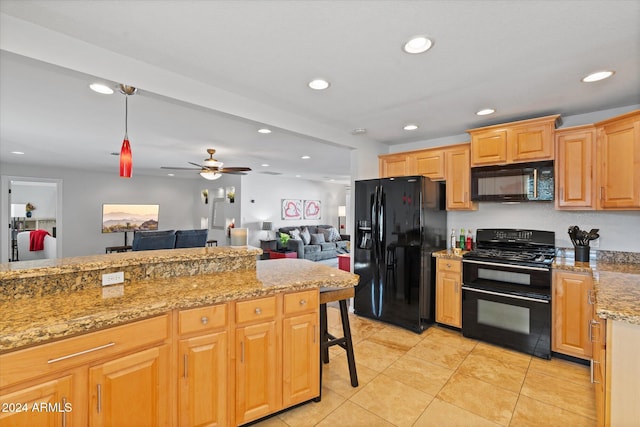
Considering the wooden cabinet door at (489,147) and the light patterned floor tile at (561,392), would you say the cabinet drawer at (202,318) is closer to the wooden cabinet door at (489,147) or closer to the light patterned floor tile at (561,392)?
the light patterned floor tile at (561,392)

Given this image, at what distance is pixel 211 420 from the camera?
5.48ft

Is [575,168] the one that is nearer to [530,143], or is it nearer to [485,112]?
[530,143]

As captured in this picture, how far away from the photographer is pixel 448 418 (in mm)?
1971

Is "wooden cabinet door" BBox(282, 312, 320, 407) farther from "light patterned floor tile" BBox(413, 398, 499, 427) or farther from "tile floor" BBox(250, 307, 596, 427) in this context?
"light patterned floor tile" BBox(413, 398, 499, 427)

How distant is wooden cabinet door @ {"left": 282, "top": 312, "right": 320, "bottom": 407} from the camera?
1920mm

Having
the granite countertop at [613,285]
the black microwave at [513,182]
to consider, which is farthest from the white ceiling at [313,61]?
the granite countertop at [613,285]

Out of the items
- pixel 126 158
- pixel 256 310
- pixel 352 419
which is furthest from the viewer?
pixel 126 158

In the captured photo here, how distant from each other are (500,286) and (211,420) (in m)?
2.81

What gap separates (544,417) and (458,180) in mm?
2381

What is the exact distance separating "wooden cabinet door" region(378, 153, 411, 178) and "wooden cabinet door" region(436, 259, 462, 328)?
4.25 ft

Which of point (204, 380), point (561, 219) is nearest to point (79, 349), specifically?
point (204, 380)

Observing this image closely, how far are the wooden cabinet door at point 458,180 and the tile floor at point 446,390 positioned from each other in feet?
5.04

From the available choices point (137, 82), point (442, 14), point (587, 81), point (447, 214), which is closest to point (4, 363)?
point (137, 82)

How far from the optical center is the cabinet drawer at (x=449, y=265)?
3.32 metres
